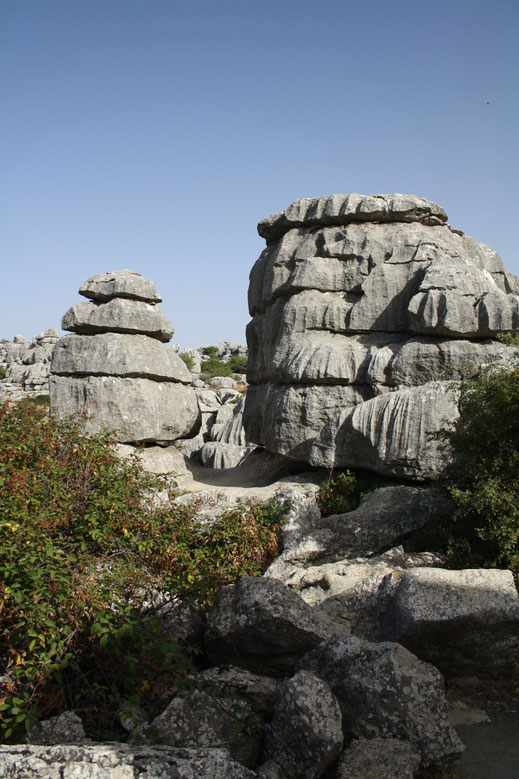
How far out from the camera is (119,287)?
493 inches

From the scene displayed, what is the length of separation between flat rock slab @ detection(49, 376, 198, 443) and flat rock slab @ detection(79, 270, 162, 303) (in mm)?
1930

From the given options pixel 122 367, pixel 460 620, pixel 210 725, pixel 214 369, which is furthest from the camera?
pixel 214 369

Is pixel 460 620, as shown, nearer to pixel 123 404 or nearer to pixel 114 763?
pixel 114 763

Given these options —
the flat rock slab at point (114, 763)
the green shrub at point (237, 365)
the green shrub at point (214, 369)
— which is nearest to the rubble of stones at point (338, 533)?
the flat rock slab at point (114, 763)

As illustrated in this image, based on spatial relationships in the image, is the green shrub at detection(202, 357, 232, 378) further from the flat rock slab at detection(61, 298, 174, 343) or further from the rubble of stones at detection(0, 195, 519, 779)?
the flat rock slab at detection(61, 298, 174, 343)

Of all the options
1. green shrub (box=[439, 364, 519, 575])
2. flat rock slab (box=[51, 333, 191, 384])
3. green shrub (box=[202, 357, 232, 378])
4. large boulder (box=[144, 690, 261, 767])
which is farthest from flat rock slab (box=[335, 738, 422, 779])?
green shrub (box=[202, 357, 232, 378])

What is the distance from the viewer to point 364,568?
6570 millimetres

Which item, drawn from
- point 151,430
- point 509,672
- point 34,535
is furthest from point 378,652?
point 151,430

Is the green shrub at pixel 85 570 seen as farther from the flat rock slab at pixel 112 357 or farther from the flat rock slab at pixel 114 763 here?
the flat rock slab at pixel 112 357

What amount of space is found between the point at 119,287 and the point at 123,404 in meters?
2.62

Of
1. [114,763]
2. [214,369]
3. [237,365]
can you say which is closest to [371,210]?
[114,763]

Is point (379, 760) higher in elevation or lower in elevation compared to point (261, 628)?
lower

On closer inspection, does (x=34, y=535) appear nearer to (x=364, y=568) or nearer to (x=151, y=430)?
(x=364, y=568)

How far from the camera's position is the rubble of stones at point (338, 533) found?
3.87m
